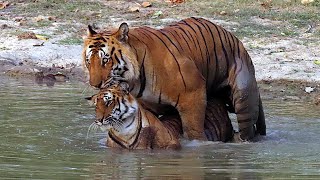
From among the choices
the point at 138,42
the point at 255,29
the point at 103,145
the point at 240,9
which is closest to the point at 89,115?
the point at 103,145

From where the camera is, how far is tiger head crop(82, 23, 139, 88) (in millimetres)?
6598

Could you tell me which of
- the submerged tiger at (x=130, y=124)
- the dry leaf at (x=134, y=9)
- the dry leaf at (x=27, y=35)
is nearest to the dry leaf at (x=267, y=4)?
the dry leaf at (x=134, y=9)

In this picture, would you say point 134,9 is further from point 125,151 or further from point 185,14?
point 125,151

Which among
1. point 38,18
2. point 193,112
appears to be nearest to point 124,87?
point 193,112

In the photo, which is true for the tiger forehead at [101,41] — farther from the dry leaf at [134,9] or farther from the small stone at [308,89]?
the dry leaf at [134,9]

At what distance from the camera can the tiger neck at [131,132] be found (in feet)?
23.1

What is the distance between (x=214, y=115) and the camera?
24.8ft

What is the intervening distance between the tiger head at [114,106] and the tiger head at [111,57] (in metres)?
0.14

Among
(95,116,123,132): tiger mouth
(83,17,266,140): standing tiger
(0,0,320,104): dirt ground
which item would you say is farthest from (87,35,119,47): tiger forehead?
(0,0,320,104): dirt ground

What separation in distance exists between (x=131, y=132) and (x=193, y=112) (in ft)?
1.63

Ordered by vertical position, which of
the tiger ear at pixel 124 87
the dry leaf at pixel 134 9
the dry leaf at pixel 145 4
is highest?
the tiger ear at pixel 124 87

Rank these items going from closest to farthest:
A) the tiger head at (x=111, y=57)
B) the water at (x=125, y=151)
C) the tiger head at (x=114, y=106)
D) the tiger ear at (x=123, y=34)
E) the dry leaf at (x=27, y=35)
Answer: the water at (x=125, y=151) → the tiger head at (x=111, y=57) → the tiger ear at (x=123, y=34) → the tiger head at (x=114, y=106) → the dry leaf at (x=27, y=35)

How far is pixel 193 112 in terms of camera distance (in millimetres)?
7023

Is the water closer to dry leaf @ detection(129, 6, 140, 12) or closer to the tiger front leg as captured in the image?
the tiger front leg
